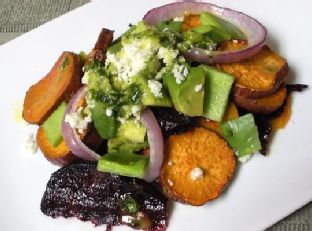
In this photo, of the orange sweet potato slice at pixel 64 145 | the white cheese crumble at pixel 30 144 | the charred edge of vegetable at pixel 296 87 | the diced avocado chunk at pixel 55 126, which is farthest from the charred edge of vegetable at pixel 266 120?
the white cheese crumble at pixel 30 144

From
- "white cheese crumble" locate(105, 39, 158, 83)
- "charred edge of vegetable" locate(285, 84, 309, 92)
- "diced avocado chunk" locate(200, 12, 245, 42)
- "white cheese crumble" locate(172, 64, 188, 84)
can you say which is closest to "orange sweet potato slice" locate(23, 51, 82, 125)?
"white cheese crumble" locate(105, 39, 158, 83)

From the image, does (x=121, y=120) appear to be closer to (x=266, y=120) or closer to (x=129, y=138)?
(x=129, y=138)

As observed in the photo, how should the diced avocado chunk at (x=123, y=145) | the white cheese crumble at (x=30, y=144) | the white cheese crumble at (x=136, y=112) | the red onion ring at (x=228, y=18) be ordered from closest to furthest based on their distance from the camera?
the white cheese crumble at (x=136, y=112)
the diced avocado chunk at (x=123, y=145)
the red onion ring at (x=228, y=18)
the white cheese crumble at (x=30, y=144)

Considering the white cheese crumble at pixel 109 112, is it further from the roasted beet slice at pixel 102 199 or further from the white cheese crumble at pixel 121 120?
the roasted beet slice at pixel 102 199

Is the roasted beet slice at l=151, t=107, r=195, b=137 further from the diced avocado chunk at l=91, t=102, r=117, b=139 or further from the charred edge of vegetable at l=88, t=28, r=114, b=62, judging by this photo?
the charred edge of vegetable at l=88, t=28, r=114, b=62

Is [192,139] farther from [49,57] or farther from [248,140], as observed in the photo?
[49,57]

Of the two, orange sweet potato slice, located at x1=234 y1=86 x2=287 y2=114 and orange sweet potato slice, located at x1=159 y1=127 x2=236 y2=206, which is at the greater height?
orange sweet potato slice, located at x1=234 y1=86 x2=287 y2=114
